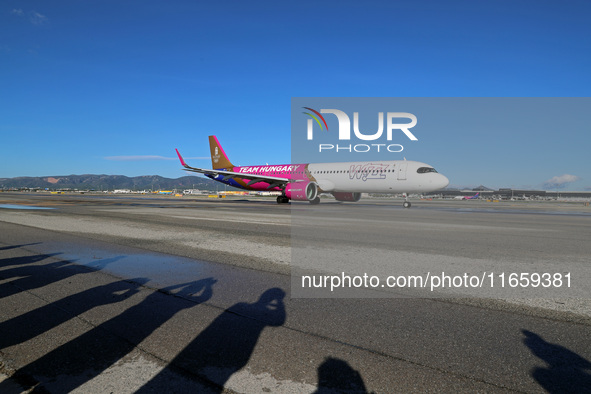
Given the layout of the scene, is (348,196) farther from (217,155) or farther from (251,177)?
(217,155)

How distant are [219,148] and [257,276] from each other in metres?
39.3

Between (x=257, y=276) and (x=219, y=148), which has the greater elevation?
(x=219, y=148)

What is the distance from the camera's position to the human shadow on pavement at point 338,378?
277 cm

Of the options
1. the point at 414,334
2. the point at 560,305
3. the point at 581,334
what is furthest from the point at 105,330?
the point at 560,305

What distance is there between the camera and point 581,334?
3.81 m

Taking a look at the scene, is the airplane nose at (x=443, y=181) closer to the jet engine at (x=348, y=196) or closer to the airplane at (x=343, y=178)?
the airplane at (x=343, y=178)

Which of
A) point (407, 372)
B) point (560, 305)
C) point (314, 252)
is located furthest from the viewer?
point (314, 252)

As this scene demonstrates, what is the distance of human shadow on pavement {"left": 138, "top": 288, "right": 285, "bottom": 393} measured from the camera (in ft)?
9.82

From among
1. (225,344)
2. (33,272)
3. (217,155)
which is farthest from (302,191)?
(225,344)

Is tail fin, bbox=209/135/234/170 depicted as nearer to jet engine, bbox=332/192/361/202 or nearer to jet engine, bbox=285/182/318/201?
jet engine, bbox=332/192/361/202

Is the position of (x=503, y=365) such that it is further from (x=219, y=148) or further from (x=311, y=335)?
(x=219, y=148)

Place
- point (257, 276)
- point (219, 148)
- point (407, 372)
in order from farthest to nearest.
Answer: point (219, 148) → point (257, 276) → point (407, 372)

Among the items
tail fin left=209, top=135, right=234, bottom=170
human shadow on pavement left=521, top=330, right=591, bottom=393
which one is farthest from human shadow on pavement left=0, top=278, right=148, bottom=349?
tail fin left=209, top=135, right=234, bottom=170

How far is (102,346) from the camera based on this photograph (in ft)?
11.5
